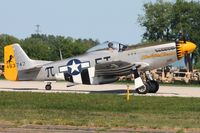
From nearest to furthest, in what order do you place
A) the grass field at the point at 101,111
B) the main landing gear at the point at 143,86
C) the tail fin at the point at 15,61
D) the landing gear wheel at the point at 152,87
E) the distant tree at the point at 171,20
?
1. the grass field at the point at 101,111
2. the main landing gear at the point at 143,86
3. the landing gear wheel at the point at 152,87
4. the tail fin at the point at 15,61
5. the distant tree at the point at 171,20

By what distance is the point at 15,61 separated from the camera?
29.8 metres

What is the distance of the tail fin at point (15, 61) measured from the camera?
1169 inches

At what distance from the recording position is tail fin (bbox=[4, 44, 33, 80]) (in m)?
29.7

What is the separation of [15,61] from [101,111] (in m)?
12.2

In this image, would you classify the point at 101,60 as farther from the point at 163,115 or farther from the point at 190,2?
the point at 190,2

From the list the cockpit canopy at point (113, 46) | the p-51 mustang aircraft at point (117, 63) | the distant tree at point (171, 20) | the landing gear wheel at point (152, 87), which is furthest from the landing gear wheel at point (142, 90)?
the distant tree at point (171, 20)

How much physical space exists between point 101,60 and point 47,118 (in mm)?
12487

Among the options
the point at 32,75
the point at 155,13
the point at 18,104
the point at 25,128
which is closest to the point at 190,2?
the point at 155,13

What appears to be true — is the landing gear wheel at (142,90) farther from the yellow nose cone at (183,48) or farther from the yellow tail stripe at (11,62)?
the yellow tail stripe at (11,62)

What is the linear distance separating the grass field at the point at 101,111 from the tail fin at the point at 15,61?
5.19 m

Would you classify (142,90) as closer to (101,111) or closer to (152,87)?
(152,87)

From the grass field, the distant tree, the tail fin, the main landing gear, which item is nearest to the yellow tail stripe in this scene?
the tail fin

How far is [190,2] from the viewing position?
81.2 meters

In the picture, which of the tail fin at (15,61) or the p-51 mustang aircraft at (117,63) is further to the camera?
the tail fin at (15,61)
